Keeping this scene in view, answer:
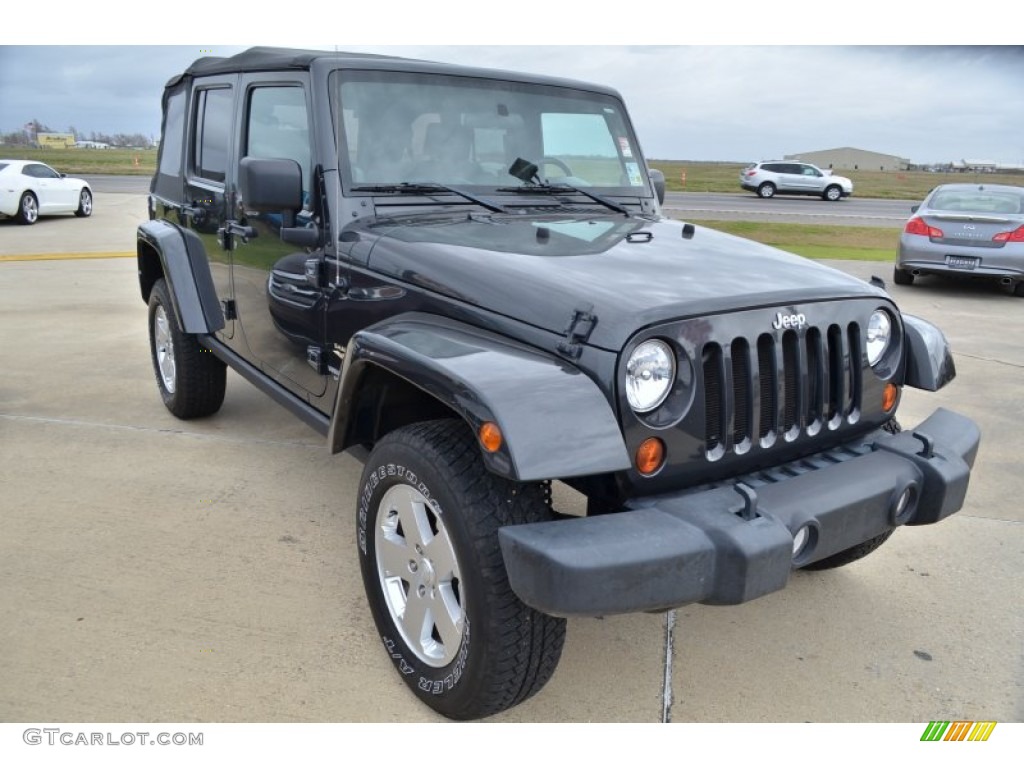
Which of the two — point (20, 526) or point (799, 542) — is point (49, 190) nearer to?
point (20, 526)

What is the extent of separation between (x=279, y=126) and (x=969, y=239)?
922 cm

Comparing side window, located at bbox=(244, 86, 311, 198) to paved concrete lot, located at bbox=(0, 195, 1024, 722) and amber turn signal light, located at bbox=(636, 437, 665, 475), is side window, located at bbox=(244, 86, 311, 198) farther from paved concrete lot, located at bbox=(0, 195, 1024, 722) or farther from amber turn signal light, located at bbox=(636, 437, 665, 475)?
amber turn signal light, located at bbox=(636, 437, 665, 475)

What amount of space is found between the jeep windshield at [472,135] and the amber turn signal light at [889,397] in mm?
1528

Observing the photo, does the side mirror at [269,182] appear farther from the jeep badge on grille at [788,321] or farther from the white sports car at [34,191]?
the white sports car at [34,191]

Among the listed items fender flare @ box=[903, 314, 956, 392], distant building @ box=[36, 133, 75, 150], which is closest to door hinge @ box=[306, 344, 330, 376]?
fender flare @ box=[903, 314, 956, 392]

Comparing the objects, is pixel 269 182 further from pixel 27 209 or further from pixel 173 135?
pixel 27 209

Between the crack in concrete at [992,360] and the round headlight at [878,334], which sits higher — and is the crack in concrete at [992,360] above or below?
below

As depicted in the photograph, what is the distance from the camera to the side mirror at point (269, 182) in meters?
3.04

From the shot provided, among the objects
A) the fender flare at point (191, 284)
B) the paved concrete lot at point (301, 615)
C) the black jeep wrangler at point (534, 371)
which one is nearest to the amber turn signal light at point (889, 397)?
the black jeep wrangler at point (534, 371)

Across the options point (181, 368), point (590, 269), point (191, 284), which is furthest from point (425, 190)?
point (181, 368)

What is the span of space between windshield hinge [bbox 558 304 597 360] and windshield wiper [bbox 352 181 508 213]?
1123 millimetres

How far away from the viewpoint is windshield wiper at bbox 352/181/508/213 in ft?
10.8

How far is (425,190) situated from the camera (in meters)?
3.36

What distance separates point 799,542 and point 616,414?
634 millimetres
